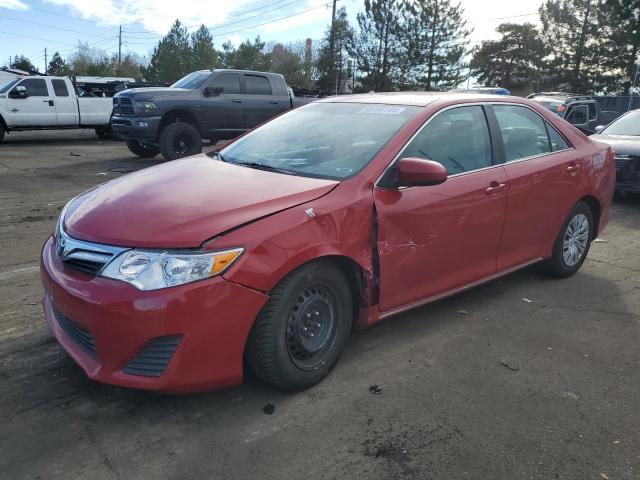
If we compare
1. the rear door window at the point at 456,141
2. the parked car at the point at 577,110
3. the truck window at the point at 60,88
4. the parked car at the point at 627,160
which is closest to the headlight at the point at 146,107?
the truck window at the point at 60,88

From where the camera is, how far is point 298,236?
2830 mm

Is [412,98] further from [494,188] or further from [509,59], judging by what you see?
[509,59]

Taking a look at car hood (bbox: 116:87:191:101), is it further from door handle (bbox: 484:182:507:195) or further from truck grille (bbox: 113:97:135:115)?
door handle (bbox: 484:182:507:195)

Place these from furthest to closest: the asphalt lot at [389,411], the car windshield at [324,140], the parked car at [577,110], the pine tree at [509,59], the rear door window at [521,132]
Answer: the pine tree at [509,59] → the parked car at [577,110] → the rear door window at [521,132] → the car windshield at [324,140] → the asphalt lot at [389,411]

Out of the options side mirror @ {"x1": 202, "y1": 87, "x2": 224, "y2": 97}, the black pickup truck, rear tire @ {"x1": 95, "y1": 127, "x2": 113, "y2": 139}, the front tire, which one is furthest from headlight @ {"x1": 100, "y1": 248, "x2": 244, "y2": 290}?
rear tire @ {"x1": 95, "y1": 127, "x2": 113, "y2": 139}

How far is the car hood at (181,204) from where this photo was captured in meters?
2.64

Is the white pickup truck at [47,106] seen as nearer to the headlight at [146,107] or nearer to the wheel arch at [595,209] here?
the headlight at [146,107]

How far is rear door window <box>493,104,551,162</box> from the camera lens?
426 centimetres

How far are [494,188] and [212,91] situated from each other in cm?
934

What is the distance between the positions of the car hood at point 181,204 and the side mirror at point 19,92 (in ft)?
48.1

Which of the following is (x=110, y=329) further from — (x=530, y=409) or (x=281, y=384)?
(x=530, y=409)

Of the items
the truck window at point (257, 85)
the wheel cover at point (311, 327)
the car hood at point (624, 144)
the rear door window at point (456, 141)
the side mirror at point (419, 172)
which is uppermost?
the truck window at point (257, 85)

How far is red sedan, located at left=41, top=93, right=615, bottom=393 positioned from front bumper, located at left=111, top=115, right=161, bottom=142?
24.7 ft

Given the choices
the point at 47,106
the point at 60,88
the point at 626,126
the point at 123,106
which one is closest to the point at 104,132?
the point at 60,88
